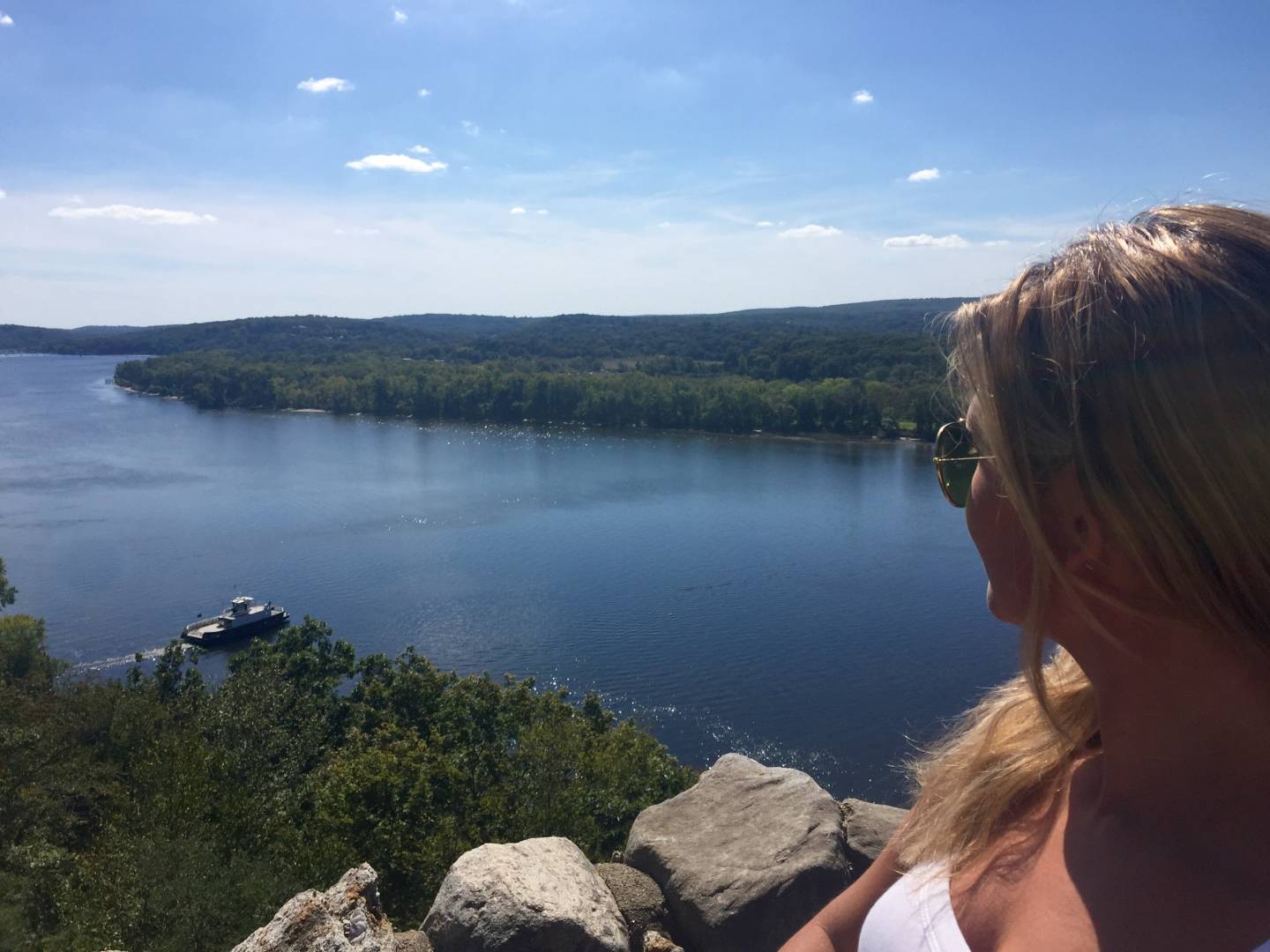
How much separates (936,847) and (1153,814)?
8.4 inches

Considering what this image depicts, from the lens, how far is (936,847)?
0.82 metres

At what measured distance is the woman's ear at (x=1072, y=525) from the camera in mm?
607

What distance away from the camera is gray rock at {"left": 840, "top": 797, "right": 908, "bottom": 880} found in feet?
7.97

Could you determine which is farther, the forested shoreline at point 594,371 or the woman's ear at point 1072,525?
the forested shoreline at point 594,371

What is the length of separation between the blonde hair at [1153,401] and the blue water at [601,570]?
6159mm

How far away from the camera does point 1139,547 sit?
22.8 inches

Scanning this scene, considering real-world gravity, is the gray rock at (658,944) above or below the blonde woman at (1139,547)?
below

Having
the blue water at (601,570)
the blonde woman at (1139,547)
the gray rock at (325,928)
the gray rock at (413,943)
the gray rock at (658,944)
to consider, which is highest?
the blonde woman at (1139,547)

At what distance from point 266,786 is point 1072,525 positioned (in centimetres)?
901

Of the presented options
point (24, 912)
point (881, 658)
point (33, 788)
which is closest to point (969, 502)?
point (24, 912)

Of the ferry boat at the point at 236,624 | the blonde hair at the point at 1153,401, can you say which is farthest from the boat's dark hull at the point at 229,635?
the blonde hair at the point at 1153,401

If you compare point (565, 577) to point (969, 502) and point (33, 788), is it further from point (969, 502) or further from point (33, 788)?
point (969, 502)

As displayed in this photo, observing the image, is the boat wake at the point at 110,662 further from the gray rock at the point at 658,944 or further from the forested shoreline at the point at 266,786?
the gray rock at the point at 658,944

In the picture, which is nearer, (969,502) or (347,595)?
(969,502)
